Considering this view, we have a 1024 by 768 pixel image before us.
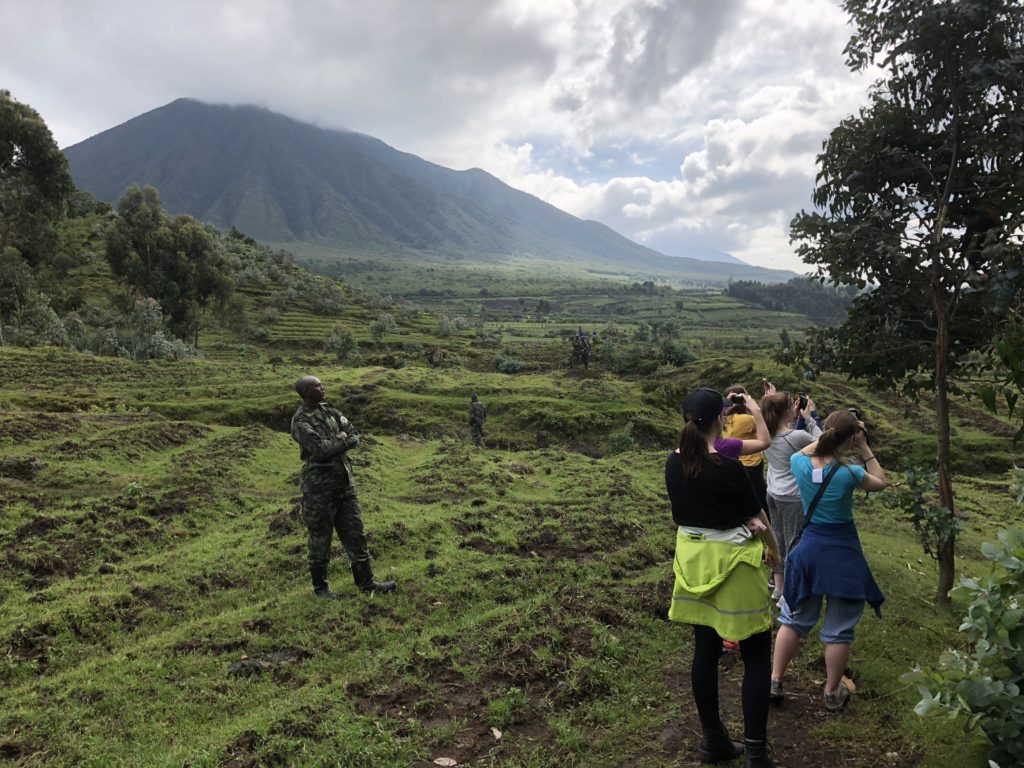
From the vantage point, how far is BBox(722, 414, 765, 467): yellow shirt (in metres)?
8.06

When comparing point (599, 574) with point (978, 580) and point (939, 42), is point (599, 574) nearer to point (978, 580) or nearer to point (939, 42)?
point (978, 580)

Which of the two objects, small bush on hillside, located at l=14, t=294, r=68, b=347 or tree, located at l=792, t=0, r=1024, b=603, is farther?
small bush on hillside, located at l=14, t=294, r=68, b=347

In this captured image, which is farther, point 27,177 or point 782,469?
point 27,177

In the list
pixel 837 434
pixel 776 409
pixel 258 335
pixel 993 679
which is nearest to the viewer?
pixel 993 679

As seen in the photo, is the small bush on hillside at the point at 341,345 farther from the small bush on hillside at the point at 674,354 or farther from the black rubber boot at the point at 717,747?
the black rubber boot at the point at 717,747

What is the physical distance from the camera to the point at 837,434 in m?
5.09

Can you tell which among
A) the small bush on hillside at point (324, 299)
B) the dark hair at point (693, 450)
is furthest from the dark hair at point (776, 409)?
the small bush on hillside at point (324, 299)

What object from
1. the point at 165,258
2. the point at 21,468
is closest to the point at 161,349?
the point at 165,258

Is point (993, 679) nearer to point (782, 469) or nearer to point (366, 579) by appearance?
point (782, 469)

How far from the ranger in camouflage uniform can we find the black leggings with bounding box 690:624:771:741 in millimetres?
5720

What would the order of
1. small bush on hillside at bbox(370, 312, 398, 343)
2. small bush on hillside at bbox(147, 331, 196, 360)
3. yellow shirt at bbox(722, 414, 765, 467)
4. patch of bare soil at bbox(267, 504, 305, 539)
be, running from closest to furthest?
1. yellow shirt at bbox(722, 414, 765, 467)
2. patch of bare soil at bbox(267, 504, 305, 539)
3. small bush on hillside at bbox(147, 331, 196, 360)
4. small bush on hillside at bbox(370, 312, 398, 343)

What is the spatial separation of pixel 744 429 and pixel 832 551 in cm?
310

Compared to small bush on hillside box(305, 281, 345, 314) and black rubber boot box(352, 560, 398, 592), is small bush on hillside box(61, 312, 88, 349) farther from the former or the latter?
black rubber boot box(352, 560, 398, 592)

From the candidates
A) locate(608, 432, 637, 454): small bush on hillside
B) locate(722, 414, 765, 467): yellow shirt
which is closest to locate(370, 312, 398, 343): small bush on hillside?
locate(608, 432, 637, 454): small bush on hillside
